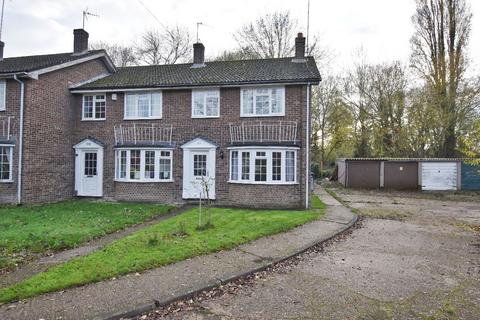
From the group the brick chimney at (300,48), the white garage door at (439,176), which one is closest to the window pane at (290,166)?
the brick chimney at (300,48)

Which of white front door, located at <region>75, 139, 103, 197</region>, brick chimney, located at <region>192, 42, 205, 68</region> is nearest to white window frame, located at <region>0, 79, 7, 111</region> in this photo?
white front door, located at <region>75, 139, 103, 197</region>

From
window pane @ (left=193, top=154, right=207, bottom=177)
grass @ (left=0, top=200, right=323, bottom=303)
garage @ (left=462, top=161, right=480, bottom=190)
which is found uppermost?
window pane @ (left=193, top=154, right=207, bottom=177)

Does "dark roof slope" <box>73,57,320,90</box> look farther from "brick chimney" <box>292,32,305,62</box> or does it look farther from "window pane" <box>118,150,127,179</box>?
"window pane" <box>118,150,127,179</box>

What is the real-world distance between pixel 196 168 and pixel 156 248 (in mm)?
7904

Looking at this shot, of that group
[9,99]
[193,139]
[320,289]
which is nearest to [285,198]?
[193,139]

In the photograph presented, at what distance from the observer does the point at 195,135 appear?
14711 mm

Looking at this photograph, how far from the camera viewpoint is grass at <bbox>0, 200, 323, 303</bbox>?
5.11 m

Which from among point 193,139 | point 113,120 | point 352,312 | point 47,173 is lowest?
point 352,312

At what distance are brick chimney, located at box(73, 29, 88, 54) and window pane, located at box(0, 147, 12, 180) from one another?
7258mm

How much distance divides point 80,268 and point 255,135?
31.6 feet

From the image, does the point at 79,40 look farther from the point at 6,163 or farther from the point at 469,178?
the point at 469,178

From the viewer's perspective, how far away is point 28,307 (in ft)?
14.0

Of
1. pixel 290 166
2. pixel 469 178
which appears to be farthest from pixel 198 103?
pixel 469 178

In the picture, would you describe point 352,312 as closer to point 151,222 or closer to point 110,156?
point 151,222
